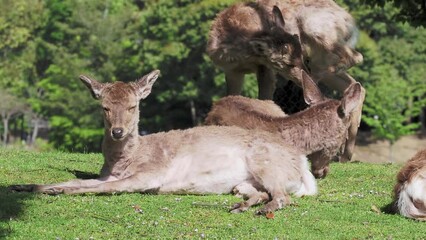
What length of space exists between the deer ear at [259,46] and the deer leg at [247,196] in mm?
4449

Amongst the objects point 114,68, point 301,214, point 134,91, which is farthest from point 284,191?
point 114,68

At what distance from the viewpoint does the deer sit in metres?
12.3

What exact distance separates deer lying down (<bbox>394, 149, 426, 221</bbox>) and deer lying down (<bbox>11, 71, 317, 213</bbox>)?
3.38 feet

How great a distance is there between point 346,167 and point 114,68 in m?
41.9

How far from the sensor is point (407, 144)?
47.9 m

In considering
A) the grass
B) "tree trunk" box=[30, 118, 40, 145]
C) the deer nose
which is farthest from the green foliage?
the deer nose

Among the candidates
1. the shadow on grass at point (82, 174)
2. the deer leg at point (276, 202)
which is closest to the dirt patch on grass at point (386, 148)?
the shadow on grass at point (82, 174)

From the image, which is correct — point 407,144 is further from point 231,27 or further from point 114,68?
point 231,27

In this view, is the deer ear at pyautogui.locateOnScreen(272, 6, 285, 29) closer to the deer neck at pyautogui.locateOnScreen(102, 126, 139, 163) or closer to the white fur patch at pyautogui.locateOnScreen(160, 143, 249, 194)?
the white fur patch at pyautogui.locateOnScreen(160, 143, 249, 194)

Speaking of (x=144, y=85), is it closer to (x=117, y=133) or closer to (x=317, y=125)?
(x=117, y=133)

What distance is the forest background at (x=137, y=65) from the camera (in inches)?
1761

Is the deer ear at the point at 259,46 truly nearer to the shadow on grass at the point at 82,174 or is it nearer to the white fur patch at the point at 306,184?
the shadow on grass at the point at 82,174

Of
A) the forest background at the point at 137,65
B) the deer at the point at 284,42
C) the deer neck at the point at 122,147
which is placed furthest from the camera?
the forest background at the point at 137,65

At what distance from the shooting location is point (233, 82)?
1276cm
